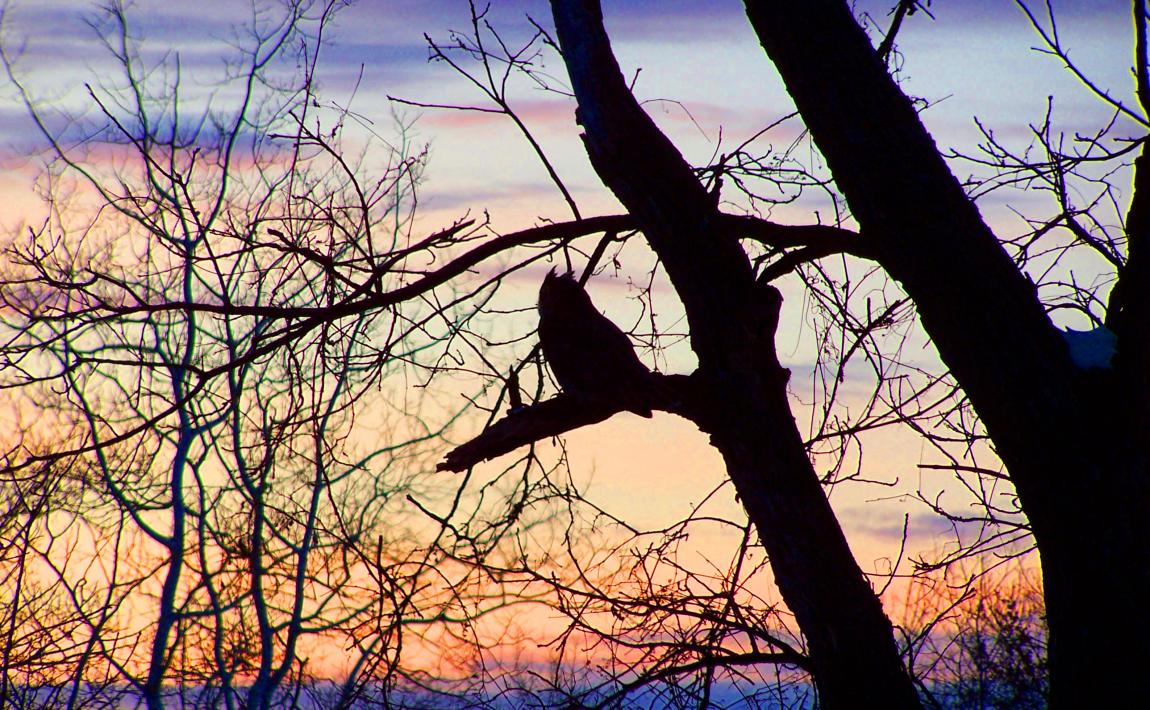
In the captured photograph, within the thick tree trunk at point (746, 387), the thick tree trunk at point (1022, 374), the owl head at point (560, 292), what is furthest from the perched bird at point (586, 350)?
the thick tree trunk at point (1022, 374)

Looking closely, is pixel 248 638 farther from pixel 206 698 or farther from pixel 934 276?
pixel 934 276

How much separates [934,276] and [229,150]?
12.9m

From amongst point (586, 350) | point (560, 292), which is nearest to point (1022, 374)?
point (586, 350)

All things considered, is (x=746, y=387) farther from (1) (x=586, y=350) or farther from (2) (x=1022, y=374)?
(1) (x=586, y=350)

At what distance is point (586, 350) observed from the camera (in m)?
4.46

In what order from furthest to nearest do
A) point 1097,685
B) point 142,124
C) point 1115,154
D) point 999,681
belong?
point 142,124 < point 999,681 < point 1115,154 < point 1097,685

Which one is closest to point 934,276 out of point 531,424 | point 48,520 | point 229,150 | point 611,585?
point 531,424

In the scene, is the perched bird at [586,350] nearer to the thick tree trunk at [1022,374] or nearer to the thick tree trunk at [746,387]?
the thick tree trunk at [746,387]

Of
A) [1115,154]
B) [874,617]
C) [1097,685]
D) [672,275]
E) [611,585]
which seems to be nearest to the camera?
[1097,685]

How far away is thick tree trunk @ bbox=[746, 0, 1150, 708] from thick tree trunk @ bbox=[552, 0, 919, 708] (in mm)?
518

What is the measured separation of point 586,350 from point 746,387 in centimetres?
110

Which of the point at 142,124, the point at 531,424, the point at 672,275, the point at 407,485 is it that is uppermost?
the point at 142,124

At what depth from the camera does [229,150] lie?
46.4 ft

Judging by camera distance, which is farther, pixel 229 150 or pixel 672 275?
pixel 229 150
